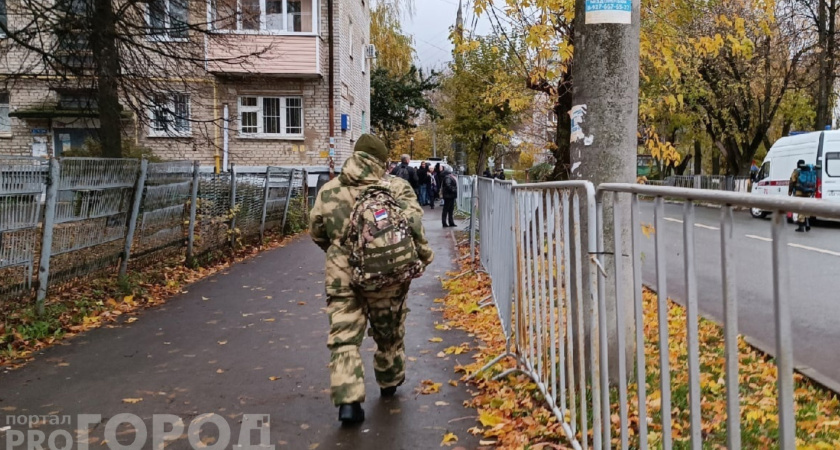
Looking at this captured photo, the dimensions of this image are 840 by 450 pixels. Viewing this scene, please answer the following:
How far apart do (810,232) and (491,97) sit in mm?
8397

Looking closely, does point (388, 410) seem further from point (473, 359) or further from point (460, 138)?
point (460, 138)

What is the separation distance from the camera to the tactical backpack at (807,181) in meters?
17.3

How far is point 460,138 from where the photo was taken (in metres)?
36.5

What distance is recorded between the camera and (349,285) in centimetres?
423

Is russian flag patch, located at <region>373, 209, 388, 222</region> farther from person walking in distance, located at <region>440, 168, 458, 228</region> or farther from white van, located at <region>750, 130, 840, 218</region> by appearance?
white van, located at <region>750, 130, 840, 218</region>

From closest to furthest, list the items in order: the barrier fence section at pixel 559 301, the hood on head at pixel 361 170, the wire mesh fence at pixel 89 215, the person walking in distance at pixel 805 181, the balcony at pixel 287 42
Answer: the barrier fence section at pixel 559 301, the hood on head at pixel 361 170, the wire mesh fence at pixel 89 215, the person walking in distance at pixel 805 181, the balcony at pixel 287 42

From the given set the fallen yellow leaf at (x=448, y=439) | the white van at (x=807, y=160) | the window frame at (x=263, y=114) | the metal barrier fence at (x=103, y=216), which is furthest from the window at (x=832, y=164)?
the fallen yellow leaf at (x=448, y=439)

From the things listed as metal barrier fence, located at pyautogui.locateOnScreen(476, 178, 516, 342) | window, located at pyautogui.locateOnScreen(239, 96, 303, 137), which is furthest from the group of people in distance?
window, located at pyautogui.locateOnScreen(239, 96, 303, 137)

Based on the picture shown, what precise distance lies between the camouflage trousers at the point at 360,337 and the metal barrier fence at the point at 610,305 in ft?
2.72

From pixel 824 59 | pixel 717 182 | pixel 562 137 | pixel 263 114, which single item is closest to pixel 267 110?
pixel 263 114

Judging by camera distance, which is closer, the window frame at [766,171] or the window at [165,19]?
the window at [165,19]

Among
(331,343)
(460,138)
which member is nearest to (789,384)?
(331,343)

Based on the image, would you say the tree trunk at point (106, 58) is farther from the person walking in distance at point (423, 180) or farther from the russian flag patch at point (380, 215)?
the person walking in distance at point (423, 180)

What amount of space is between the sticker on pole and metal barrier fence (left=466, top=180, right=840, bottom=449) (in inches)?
43.3
